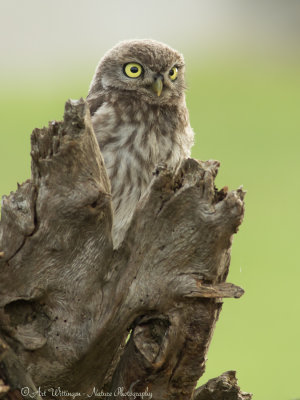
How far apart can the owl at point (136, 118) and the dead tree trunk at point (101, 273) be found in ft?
3.21

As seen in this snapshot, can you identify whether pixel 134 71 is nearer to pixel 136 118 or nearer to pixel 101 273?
pixel 136 118

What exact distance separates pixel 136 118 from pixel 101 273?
1.41 metres

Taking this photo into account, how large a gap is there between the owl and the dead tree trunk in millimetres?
980

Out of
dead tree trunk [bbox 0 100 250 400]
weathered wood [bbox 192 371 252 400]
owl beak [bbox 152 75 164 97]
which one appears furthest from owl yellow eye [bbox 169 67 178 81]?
weathered wood [bbox 192 371 252 400]

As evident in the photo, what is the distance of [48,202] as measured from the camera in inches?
105

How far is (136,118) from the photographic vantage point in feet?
13.0

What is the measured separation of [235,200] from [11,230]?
0.89m

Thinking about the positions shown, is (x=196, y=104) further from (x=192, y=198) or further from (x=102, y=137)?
(x=192, y=198)

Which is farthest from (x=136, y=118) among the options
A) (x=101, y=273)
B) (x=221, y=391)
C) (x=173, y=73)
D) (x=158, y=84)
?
(x=221, y=391)

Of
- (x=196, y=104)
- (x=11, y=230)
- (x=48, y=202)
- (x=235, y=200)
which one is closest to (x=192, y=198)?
(x=235, y=200)

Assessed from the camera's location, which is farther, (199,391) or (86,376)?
(199,391)

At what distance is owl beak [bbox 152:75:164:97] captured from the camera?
3.94 metres

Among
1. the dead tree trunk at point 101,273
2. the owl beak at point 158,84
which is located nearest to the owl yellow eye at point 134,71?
the owl beak at point 158,84

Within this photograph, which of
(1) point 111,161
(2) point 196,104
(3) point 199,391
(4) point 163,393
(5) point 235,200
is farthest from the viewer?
(2) point 196,104
